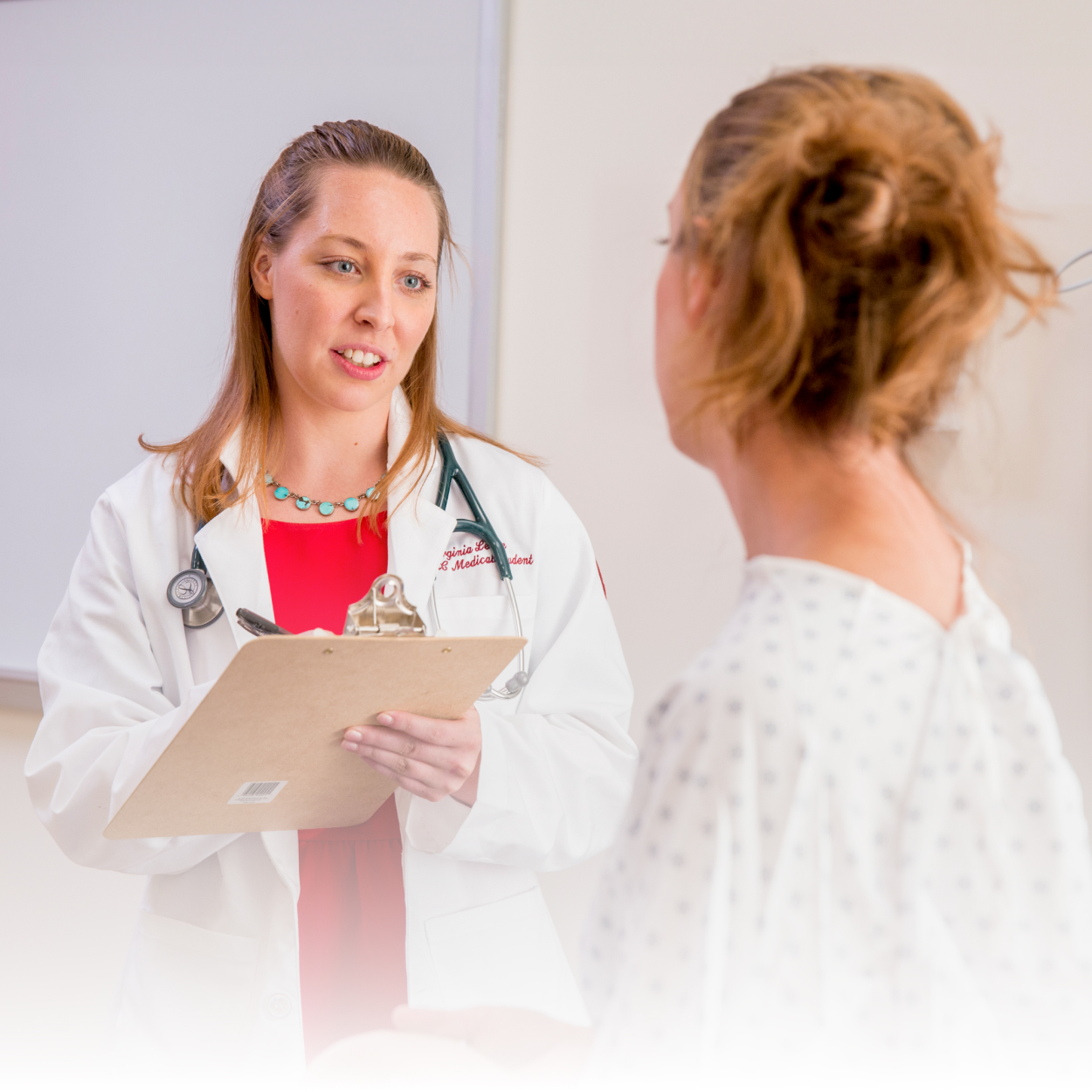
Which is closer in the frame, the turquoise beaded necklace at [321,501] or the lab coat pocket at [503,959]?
the lab coat pocket at [503,959]

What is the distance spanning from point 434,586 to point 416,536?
65mm

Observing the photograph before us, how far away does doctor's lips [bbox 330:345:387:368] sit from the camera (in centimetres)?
115

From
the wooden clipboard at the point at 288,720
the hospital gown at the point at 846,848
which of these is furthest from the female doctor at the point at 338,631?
the hospital gown at the point at 846,848

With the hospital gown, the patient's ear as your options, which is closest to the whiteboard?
the patient's ear

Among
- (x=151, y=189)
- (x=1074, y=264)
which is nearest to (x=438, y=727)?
(x=1074, y=264)

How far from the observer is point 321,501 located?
3.94ft

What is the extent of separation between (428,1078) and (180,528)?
0.75 m

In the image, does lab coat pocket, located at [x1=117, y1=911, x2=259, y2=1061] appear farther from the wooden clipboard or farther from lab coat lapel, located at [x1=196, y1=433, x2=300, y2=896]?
the wooden clipboard

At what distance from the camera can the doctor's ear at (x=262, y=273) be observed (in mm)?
1235

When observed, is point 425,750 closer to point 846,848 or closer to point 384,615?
point 384,615

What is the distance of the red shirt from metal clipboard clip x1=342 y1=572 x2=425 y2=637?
35 cm

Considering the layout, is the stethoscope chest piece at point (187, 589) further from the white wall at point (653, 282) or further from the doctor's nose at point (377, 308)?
the white wall at point (653, 282)

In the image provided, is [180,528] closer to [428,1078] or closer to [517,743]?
[517,743]

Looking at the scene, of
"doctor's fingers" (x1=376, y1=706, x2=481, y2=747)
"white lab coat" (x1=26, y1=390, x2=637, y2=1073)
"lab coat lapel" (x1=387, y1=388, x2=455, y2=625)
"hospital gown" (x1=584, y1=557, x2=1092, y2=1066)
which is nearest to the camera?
"hospital gown" (x1=584, y1=557, x2=1092, y2=1066)
